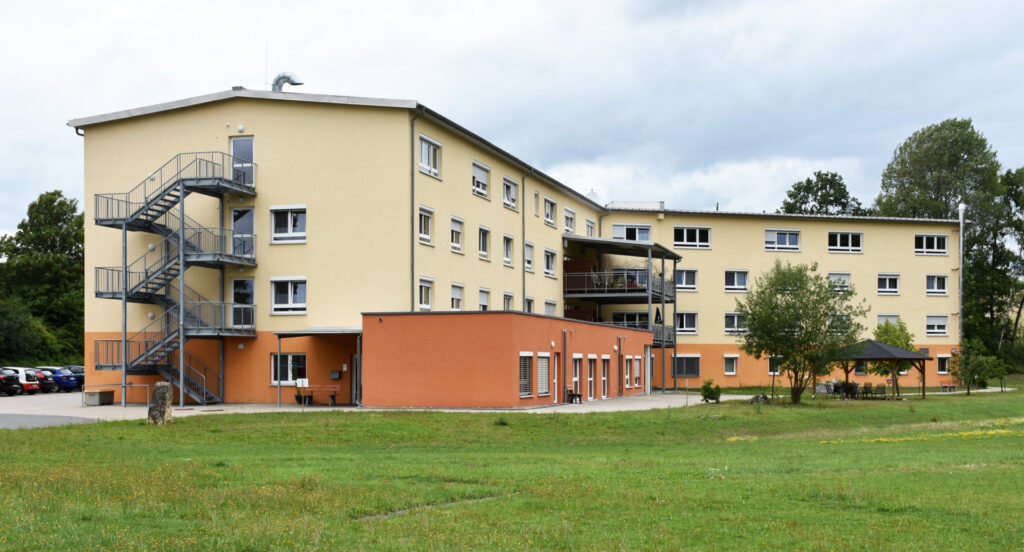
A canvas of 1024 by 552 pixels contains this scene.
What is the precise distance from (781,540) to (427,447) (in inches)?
478

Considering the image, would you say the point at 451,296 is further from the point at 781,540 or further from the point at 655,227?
the point at 781,540

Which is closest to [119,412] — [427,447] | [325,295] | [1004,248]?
[325,295]

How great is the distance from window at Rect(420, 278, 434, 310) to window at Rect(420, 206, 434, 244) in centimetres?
151

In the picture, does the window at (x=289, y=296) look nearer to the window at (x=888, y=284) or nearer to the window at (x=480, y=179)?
the window at (x=480, y=179)

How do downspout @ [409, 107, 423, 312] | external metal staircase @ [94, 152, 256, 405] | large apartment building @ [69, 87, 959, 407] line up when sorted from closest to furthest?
large apartment building @ [69, 87, 959, 407] → external metal staircase @ [94, 152, 256, 405] → downspout @ [409, 107, 423, 312]

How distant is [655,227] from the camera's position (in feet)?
192

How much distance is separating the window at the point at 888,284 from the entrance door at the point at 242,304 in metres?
40.3

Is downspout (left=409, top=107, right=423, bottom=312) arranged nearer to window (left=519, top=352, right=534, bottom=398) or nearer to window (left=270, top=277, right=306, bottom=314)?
window (left=270, top=277, right=306, bottom=314)

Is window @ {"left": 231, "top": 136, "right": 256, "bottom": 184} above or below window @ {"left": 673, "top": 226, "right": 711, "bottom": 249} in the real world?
above

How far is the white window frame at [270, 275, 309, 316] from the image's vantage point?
35656 mm

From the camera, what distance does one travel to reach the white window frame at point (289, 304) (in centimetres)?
3566

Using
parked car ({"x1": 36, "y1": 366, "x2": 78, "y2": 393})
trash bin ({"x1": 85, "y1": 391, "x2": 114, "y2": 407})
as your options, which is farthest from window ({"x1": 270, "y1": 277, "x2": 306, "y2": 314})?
parked car ({"x1": 36, "y1": 366, "x2": 78, "y2": 393})

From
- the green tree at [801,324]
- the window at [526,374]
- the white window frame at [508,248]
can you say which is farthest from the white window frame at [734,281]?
the window at [526,374]

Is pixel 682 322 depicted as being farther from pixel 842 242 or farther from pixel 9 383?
pixel 9 383
